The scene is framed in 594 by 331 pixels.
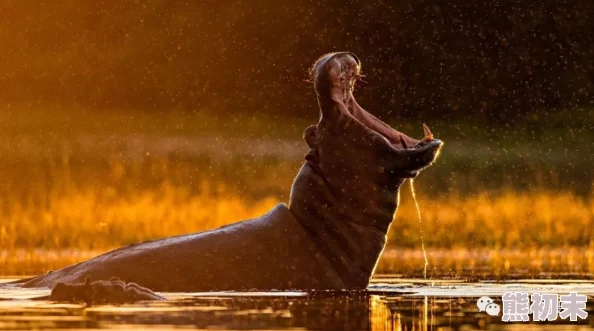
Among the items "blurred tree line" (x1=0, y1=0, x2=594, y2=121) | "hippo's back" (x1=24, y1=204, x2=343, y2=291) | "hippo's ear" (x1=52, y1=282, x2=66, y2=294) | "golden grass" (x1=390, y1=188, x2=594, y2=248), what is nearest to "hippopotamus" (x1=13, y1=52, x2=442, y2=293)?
"hippo's back" (x1=24, y1=204, x2=343, y2=291)

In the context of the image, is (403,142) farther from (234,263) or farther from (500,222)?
(500,222)

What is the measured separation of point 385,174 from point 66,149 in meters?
28.8

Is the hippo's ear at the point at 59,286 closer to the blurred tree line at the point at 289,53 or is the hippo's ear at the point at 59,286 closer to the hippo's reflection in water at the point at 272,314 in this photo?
the hippo's reflection in water at the point at 272,314

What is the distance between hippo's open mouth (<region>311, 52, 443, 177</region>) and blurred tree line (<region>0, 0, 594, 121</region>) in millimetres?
40584

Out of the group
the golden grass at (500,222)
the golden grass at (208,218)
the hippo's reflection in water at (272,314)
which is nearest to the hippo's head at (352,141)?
the hippo's reflection in water at (272,314)

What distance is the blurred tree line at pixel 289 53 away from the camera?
62.5 meters

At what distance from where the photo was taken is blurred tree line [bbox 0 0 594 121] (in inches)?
2461

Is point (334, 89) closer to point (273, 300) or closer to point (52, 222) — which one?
point (273, 300)

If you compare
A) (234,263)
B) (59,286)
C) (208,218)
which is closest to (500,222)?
(208,218)

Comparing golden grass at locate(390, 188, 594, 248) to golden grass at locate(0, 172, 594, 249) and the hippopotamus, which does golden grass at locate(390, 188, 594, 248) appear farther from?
the hippopotamus

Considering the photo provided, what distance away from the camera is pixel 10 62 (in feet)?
225

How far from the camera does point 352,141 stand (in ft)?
61.6

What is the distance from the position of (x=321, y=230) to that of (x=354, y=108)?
1.14 metres

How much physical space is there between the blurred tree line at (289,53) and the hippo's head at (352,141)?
133 feet
